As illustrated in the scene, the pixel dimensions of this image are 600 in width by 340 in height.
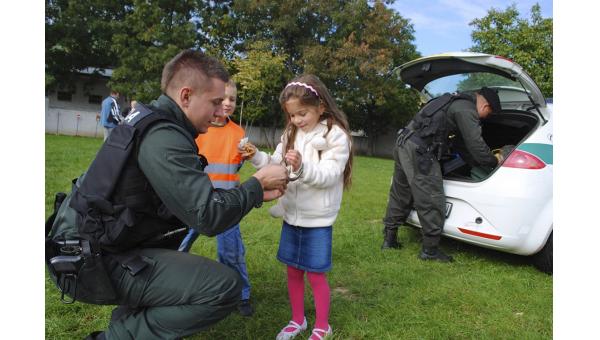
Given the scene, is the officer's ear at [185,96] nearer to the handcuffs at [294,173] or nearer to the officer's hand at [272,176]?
the officer's hand at [272,176]

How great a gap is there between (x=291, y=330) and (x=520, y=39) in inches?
1285

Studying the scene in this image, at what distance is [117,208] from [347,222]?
443 cm

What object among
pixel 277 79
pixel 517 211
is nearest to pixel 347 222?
pixel 517 211

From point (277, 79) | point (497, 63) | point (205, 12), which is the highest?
point (205, 12)

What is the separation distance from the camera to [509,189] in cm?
414

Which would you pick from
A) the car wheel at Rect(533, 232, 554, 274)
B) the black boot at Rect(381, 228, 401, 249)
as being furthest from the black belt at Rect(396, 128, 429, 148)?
the car wheel at Rect(533, 232, 554, 274)

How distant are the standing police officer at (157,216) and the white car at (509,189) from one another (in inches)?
102

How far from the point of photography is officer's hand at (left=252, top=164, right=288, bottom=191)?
7.70 feet

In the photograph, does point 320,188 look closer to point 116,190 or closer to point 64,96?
point 116,190

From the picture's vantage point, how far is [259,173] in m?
2.35

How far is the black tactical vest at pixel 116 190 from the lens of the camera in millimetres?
2037

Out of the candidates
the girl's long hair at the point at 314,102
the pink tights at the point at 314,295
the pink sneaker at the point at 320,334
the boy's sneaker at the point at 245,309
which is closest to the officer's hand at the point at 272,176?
the girl's long hair at the point at 314,102

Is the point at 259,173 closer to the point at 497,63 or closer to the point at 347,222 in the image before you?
the point at 497,63

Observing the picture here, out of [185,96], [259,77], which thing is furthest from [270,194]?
[259,77]
